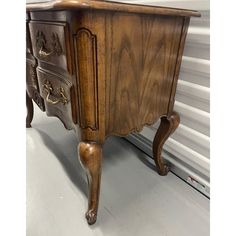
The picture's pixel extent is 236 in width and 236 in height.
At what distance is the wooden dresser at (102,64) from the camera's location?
0.68 metres

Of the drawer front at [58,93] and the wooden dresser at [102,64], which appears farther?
the drawer front at [58,93]

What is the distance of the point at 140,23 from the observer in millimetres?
757

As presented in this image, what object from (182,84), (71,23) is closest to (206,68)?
(182,84)

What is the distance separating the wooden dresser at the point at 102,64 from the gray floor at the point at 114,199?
0.37 feet

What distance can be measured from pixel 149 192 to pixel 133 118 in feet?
1.37

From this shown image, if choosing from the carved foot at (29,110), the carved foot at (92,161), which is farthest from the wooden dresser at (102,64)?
the carved foot at (29,110)

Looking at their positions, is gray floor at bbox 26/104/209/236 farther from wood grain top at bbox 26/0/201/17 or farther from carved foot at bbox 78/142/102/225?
wood grain top at bbox 26/0/201/17

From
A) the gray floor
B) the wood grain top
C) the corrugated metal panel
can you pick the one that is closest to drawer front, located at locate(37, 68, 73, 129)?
the wood grain top

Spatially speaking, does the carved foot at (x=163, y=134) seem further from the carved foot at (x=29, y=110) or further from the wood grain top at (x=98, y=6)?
the carved foot at (x=29, y=110)

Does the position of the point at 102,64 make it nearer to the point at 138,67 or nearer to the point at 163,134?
the point at 138,67

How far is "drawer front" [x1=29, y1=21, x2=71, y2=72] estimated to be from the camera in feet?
2.40

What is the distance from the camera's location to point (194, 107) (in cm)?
108
